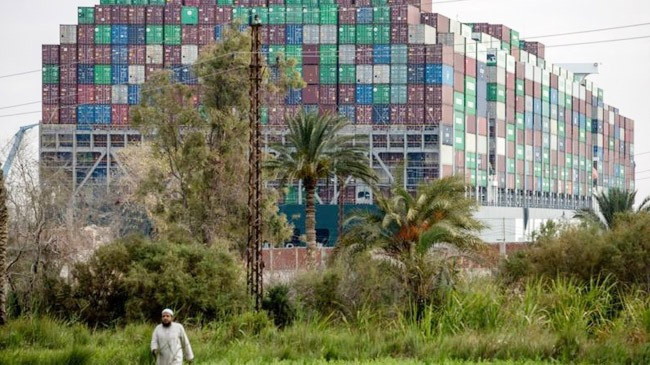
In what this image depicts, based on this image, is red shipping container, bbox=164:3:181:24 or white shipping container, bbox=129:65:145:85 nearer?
white shipping container, bbox=129:65:145:85

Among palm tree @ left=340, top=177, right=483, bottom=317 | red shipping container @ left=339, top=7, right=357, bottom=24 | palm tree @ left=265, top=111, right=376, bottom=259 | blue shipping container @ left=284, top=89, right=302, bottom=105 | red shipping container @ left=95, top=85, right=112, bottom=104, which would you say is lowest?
palm tree @ left=340, top=177, right=483, bottom=317

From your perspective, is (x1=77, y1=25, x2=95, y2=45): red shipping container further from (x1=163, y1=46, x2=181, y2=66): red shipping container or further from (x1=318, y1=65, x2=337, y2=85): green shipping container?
(x1=318, y1=65, x2=337, y2=85): green shipping container

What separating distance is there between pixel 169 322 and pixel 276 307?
10.7 m

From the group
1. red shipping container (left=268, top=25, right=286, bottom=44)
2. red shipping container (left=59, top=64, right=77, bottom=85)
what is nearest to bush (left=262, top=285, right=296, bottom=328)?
red shipping container (left=268, top=25, right=286, bottom=44)

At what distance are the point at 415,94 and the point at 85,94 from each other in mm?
23476

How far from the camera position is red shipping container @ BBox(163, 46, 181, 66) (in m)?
85.7

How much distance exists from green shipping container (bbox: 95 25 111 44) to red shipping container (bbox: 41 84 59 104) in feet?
15.3

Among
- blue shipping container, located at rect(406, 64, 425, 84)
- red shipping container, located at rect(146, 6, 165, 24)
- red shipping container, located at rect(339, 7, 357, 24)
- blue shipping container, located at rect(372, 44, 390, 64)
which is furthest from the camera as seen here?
red shipping container, located at rect(146, 6, 165, 24)

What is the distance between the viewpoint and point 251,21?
3052cm

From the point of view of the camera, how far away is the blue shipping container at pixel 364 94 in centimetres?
8269

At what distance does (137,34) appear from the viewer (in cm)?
8738

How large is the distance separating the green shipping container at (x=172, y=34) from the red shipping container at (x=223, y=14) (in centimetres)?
291

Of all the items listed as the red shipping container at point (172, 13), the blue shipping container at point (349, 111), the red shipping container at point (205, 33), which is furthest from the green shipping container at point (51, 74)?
the blue shipping container at point (349, 111)

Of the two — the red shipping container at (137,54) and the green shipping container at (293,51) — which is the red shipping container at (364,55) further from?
the red shipping container at (137,54)
